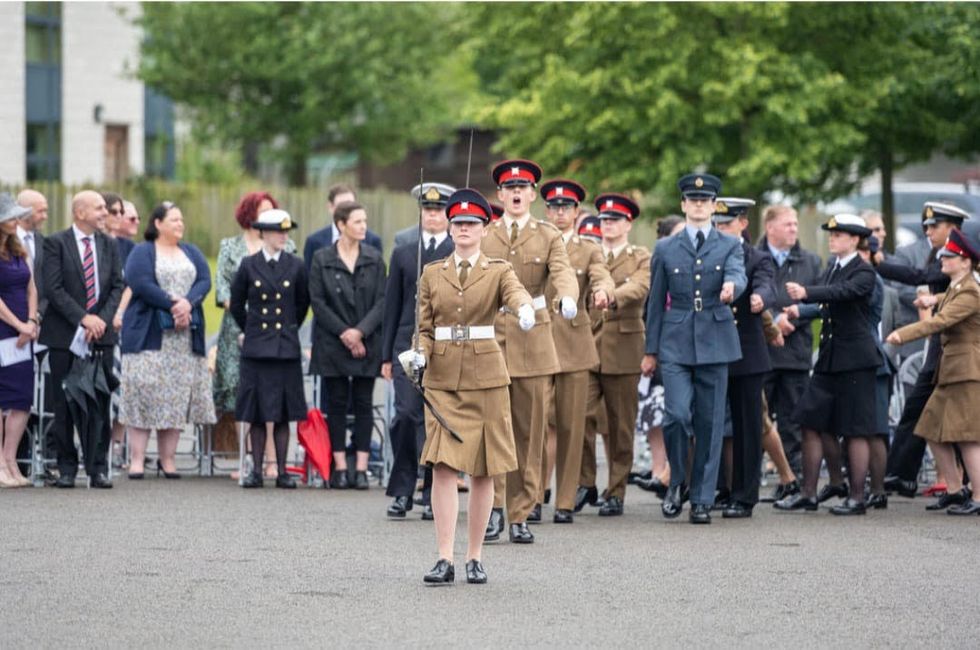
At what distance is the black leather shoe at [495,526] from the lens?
39.7 ft

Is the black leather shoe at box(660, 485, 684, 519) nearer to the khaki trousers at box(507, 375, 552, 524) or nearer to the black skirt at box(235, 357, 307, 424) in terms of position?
the khaki trousers at box(507, 375, 552, 524)

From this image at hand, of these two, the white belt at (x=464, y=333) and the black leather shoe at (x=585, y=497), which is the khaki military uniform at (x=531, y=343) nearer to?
the black leather shoe at (x=585, y=497)

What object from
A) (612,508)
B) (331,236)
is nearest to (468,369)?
(612,508)

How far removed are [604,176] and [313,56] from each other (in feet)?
52.4

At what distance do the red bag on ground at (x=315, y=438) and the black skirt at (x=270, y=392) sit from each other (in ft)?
0.33

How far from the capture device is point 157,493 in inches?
572

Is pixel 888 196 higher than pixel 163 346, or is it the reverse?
pixel 888 196

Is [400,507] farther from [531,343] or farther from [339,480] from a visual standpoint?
[339,480]

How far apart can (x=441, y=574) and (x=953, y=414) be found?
5.27 metres

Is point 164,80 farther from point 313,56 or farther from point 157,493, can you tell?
point 157,493

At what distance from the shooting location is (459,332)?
10.6m

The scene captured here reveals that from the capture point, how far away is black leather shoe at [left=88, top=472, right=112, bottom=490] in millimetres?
14719

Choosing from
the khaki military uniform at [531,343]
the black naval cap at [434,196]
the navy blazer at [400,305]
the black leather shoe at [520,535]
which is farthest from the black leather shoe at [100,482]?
the black leather shoe at [520,535]

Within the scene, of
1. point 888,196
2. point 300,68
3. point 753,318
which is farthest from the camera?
point 300,68
